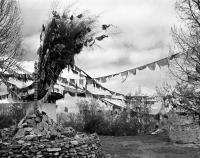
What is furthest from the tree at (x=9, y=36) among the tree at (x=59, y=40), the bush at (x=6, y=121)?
the bush at (x=6, y=121)

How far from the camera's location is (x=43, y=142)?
12688mm

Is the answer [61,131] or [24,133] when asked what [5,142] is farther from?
[61,131]

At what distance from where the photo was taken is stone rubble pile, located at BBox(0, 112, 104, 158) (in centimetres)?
1234

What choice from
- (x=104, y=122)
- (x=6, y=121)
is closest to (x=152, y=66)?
(x=6, y=121)

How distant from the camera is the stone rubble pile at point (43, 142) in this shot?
40.5 feet

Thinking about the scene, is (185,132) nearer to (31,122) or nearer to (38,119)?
(38,119)

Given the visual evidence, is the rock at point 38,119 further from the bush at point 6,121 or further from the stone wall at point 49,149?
the bush at point 6,121

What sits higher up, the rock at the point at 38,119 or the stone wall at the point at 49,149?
the rock at the point at 38,119

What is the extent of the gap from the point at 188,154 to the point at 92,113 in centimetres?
1805

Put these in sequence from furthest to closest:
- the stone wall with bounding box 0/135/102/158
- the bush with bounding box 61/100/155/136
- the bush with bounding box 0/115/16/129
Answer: the bush with bounding box 61/100/155/136, the bush with bounding box 0/115/16/129, the stone wall with bounding box 0/135/102/158

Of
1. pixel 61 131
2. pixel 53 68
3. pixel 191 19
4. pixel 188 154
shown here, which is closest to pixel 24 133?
pixel 61 131

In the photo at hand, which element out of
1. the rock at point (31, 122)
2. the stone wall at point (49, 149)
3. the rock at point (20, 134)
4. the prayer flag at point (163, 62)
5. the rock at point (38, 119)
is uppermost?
the prayer flag at point (163, 62)

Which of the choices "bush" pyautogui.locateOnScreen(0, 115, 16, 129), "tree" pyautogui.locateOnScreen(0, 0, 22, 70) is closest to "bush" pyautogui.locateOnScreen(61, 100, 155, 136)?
"bush" pyautogui.locateOnScreen(0, 115, 16, 129)

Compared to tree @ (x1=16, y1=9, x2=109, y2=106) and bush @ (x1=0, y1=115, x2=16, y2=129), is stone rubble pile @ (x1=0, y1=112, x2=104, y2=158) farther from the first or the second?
bush @ (x1=0, y1=115, x2=16, y2=129)
